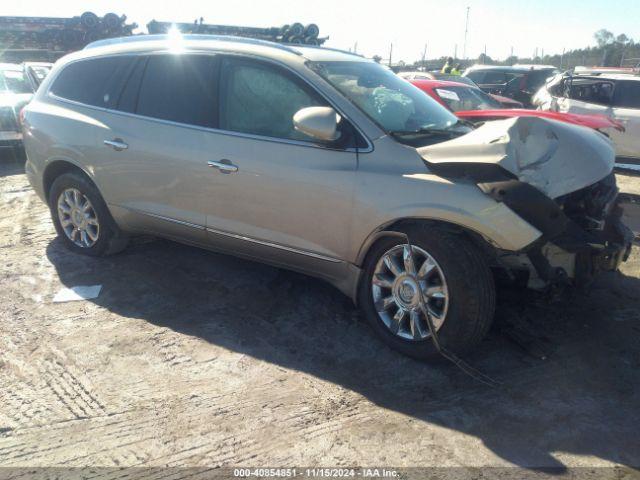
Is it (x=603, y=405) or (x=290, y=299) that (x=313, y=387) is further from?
(x=603, y=405)

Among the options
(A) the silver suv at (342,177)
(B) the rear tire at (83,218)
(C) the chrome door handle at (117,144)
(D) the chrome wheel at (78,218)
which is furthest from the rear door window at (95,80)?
(D) the chrome wheel at (78,218)

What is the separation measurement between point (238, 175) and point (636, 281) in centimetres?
326

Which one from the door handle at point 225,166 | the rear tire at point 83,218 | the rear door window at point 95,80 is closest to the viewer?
the door handle at point 225,166

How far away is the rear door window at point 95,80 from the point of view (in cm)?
448

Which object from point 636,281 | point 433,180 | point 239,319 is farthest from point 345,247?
point 636,281

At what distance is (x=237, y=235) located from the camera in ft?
12.8

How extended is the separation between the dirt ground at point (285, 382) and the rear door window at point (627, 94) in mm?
5349

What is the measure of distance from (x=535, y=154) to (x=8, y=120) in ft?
30.6

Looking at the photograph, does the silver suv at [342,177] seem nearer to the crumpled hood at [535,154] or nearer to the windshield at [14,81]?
the crumpled hood at [535,154]

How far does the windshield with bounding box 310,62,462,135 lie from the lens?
11.7ft

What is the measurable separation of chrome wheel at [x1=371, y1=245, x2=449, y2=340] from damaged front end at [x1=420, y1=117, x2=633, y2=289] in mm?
399

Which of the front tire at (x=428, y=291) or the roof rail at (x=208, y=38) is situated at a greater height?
the roof rail at (x=208, y=38)

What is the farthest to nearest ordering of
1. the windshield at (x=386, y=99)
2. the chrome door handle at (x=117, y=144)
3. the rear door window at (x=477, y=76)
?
the rear door window at (x=477, y=76) → the chrome door handle at (x=117, y=144) → the windshield at (x=386, y=99)

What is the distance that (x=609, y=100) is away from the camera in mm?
8875
